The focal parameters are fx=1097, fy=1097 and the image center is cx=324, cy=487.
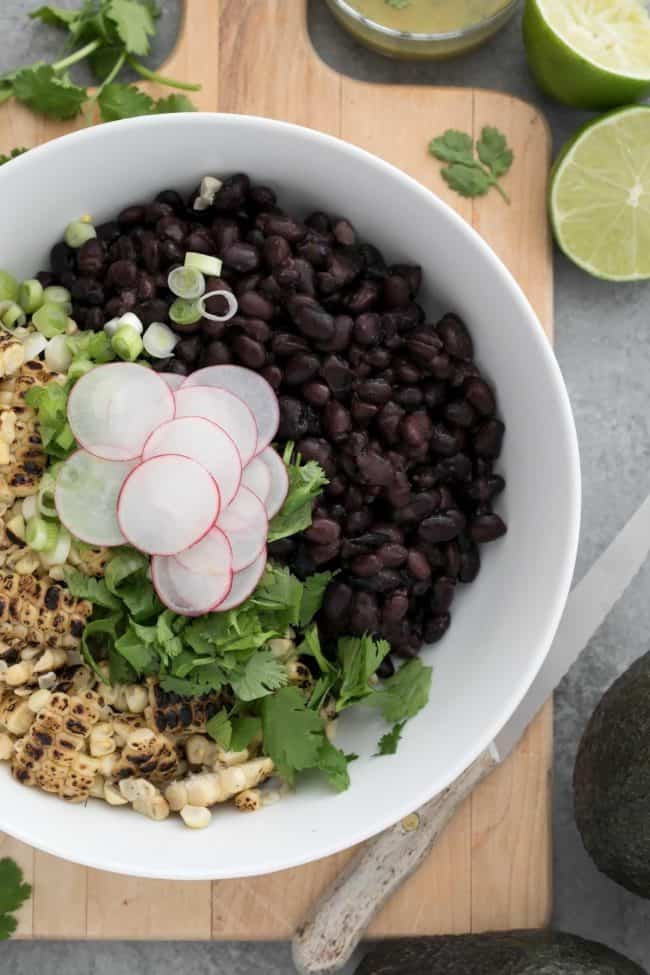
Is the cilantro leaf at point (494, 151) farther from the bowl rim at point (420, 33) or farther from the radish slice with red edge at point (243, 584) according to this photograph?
the radish slice with red edge at point (243, 584)

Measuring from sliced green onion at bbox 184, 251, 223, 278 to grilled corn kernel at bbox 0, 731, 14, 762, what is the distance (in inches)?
32.7

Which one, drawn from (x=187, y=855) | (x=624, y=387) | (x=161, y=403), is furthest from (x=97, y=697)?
(x=624, y=387)

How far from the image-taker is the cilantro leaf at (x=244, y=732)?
180 cm

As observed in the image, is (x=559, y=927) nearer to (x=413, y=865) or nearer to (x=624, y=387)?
(x=413, y=865)

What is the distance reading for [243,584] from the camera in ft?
5.66

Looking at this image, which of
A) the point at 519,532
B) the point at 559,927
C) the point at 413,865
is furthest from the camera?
the point at 559,927

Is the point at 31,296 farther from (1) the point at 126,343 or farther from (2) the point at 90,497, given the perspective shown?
(2) the point at 90,497

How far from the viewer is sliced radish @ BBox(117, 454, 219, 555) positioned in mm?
1705

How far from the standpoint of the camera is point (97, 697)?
1.76m

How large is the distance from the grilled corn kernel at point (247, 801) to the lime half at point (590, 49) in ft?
4.72

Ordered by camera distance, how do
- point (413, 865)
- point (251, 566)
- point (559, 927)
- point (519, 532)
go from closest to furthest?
point (251, 566) < point (519, 532) < point (413, 865) < point (559, 927)

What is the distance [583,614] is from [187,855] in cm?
88

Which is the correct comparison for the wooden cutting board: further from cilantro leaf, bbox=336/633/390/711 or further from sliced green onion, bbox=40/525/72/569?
sliced green onion, bbox=40/525/72/569

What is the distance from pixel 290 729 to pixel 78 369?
68 cm
